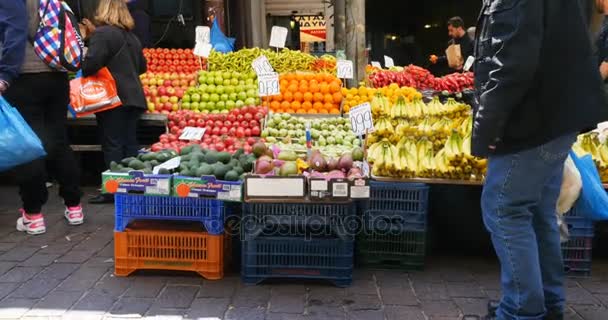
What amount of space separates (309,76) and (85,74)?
7.74ft

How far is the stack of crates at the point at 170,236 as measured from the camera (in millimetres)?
3998

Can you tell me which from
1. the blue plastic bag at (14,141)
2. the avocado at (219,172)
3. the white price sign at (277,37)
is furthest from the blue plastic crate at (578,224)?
the white price sign at (277,37)

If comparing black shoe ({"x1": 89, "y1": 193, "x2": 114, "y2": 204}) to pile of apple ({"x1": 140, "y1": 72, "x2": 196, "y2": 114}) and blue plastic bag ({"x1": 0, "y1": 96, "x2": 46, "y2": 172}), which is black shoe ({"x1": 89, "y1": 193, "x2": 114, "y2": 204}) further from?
blue plastic bag ({"x1": 0, "y1": 96, "x2": 46, "y2": 172})

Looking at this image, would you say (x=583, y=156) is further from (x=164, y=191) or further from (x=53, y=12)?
(x=53, y=12)

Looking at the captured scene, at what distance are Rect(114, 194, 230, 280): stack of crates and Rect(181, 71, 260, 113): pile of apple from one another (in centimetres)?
260

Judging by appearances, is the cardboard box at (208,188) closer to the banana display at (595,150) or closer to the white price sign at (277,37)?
the banana display at (595,150)

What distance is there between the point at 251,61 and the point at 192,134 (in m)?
2.21

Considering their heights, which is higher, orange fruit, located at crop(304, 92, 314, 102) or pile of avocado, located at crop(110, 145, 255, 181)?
orange fruit, located at crop(304, 92, 314, 102)

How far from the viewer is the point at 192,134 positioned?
18.0 feet

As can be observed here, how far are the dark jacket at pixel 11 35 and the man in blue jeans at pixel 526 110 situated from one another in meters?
3.36

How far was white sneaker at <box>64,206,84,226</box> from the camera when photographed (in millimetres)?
5281

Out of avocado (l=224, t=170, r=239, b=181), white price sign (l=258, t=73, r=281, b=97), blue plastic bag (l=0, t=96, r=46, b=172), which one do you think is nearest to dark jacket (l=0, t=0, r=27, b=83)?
blue plastic bag (l=0, t=96, r=46, b=172)

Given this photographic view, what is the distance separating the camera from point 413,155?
4.30 m

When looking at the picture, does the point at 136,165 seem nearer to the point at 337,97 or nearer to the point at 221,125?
the point at 221,125
